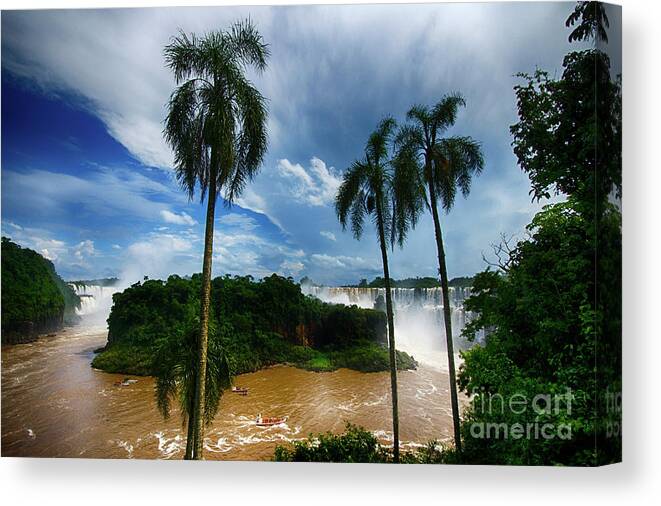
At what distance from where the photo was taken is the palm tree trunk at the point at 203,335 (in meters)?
5.11

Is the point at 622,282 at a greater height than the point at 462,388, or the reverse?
the point at 622,282

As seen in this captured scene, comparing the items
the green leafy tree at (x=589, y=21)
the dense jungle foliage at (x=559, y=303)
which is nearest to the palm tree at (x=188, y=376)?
the dense jungle foliage at (x=559, y=303)

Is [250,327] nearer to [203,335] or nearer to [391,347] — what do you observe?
[203,335]

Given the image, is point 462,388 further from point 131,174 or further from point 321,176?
point 131,174

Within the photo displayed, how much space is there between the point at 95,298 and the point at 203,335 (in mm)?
1349

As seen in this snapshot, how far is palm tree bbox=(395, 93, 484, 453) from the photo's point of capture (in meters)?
5.13

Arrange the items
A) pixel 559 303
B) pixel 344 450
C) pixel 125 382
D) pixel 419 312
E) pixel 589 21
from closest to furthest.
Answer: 1. pixel 589 21
2. pixel 559 303
3. pixel 344 450
4. pixel 419 312
5. pixel 125 382

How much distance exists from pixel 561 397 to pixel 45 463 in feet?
18.1

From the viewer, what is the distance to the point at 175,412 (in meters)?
5.29

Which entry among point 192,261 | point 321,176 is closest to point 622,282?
point 321,176

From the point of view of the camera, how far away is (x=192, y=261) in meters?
5.40

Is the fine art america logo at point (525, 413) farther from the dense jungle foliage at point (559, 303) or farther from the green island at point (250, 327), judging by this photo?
the green island at point (250, 327)

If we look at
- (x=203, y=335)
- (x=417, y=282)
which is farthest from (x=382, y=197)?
(x=203, y=335)

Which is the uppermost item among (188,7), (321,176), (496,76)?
(188,7)
